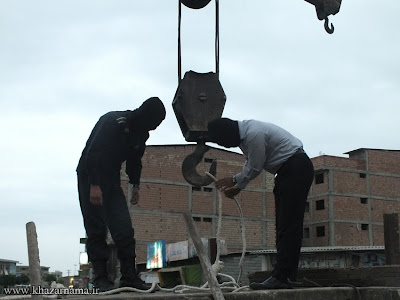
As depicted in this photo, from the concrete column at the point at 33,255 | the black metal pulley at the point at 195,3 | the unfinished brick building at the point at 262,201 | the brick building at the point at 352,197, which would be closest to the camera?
the concrete column at the point at 33,255

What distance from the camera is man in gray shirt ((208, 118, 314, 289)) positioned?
3.54 metres

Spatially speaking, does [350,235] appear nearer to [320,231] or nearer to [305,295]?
[320,231]

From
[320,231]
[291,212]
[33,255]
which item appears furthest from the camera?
[320,231]

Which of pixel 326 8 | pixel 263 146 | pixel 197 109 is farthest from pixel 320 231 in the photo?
pixel 263 146

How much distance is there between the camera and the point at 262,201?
35219 millimetres

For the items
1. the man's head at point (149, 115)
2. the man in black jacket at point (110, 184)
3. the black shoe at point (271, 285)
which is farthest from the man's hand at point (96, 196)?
the black shoe at point (271, 285)

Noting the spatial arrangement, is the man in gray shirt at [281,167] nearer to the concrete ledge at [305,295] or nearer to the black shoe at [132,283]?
the concrete ledge at [305,295]

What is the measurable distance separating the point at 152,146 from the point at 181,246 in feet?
25.8

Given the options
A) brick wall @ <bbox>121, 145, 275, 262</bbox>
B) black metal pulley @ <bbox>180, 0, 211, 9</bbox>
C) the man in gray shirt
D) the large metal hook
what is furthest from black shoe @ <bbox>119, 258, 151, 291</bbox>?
brick wall @ <bbox>121, 145, 275, 262</bbox>

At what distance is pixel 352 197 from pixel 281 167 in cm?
3352

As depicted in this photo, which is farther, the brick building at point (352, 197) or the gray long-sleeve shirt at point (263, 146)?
the brick building at point (352, 197)

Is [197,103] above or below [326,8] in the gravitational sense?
below

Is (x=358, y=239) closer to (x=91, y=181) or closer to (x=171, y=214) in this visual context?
(x=171, y=214)

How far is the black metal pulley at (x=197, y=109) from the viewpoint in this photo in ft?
13.0
